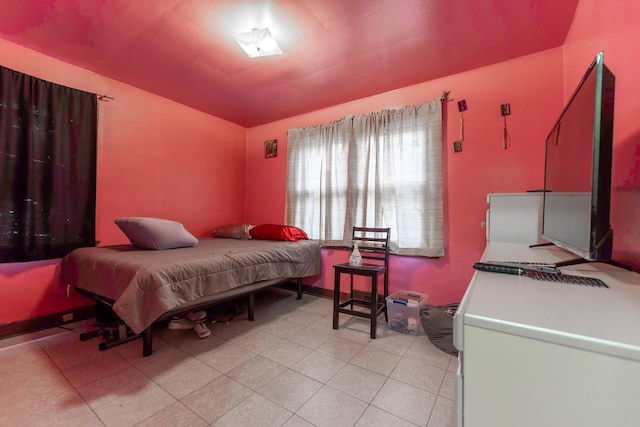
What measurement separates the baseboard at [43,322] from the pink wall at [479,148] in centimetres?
315

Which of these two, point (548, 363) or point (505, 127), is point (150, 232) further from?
point (505, 127)

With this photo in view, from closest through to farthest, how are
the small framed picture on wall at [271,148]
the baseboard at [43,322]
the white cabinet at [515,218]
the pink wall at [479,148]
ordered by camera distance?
the white cabinet at [515,218]
the baseboard at [43,322]
the pink wall at [479,148]
the small framed picture on wall at [271,148]

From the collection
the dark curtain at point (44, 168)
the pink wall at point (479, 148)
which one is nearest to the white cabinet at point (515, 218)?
the pink wall at point (479, 148)

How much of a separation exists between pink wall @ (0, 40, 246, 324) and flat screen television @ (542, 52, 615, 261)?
11.8 ft

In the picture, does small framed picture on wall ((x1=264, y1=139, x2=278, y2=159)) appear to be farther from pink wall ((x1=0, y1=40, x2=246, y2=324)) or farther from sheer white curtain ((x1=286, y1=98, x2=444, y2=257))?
pink wall ((x1=0, y1=40, x2=246, y2=324))

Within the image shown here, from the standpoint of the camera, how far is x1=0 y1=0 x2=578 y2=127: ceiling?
1.74m

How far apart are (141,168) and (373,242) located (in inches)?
110

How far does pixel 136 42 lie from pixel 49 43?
751 mm

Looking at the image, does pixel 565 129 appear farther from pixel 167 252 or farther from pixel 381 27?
pixel 167 252

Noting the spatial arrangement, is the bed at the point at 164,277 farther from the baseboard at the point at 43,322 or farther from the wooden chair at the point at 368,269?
the wooden chair at the point at 368,269

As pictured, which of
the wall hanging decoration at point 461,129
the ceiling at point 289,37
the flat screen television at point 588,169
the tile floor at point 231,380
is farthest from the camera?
the wall hanging decoration at point 461,129

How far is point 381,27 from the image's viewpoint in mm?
1915

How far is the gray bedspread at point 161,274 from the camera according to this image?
5.35 feet

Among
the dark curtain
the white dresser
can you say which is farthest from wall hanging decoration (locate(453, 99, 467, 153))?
the dark curtain
